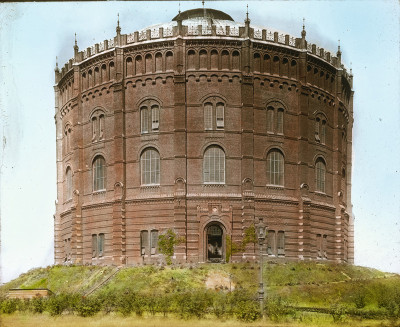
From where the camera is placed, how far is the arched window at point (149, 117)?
48125mm

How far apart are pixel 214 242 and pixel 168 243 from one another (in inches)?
132

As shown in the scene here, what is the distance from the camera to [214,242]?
47.2 metres

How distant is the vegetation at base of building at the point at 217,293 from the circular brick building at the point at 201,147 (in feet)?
8.65

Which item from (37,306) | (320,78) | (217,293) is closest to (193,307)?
(37,306)

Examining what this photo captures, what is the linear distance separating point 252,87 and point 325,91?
7580 millimetres

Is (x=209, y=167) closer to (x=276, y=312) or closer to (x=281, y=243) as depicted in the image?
(x=281, y=243)

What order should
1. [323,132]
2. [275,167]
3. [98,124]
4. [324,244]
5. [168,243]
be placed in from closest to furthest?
[168,243], [275,167], [98,124], [324,244], [323,132]

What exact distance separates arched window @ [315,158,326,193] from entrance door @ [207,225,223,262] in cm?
924

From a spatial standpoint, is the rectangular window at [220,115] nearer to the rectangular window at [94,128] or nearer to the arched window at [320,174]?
the arched window at [320,174]

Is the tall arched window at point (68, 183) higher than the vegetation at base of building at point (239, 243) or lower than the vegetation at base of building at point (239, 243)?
higher

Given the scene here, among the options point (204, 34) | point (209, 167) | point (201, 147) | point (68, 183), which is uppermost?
point (204, 34)

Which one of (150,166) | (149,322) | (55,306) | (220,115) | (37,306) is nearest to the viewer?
(149,322)

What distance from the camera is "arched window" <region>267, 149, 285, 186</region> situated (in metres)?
48.4

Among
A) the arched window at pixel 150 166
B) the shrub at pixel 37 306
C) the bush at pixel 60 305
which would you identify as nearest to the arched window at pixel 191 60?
the arched window at pixel 150 166
